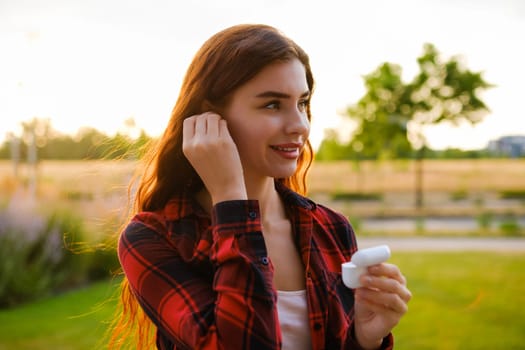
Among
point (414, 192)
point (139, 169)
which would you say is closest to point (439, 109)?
point (414, 192)

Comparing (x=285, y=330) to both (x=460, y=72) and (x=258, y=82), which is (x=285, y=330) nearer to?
(x=258, y=82)

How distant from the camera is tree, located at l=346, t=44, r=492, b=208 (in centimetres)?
1675

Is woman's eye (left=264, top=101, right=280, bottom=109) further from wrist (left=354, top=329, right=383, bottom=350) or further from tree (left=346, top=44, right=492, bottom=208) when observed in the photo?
tree (left=346, top=44, right=492, bottom=208)

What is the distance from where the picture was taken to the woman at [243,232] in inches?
50.7

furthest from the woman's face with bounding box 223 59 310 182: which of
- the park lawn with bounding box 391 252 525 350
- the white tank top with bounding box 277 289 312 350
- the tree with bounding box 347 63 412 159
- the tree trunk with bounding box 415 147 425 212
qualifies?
the tree with bounding box 347 63 412 159

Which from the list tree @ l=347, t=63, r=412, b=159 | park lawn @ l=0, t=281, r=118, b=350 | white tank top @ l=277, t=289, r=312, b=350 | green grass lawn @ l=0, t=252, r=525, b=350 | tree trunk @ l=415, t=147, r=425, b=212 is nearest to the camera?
white tank top @ l=277, t=289, r=312, b=350

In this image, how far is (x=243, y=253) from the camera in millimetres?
1334

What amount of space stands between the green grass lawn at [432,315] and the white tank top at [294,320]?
2.49 meters

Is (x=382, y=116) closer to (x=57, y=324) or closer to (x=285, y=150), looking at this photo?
(x=57, y=324)

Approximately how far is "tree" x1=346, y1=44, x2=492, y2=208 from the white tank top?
15.4 m

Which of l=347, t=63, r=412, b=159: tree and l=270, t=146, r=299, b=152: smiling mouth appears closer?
l=270, t=146, r=299, b=152: smiling mouth

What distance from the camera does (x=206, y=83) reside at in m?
1.58

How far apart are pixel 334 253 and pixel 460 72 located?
56.8ft

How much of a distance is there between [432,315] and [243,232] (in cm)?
492
